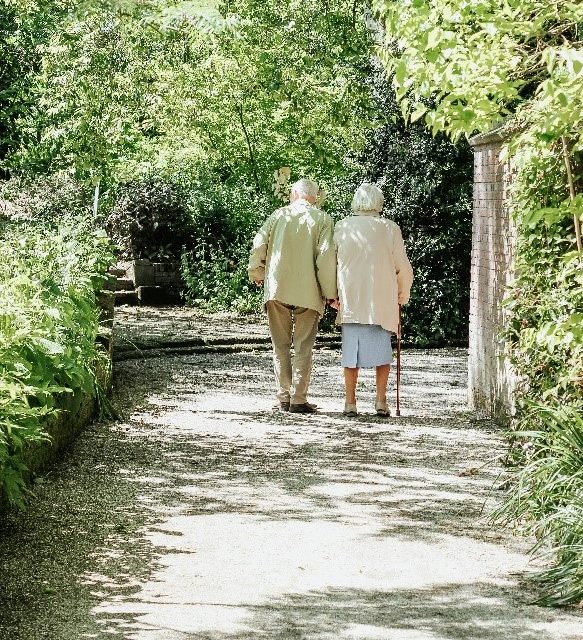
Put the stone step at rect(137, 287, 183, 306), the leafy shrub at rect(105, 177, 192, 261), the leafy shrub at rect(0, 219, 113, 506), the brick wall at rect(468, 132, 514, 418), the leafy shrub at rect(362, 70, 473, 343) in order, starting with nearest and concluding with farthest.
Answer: the leafy shrub at rect(0, 219, 113, 506)
the brick wall at rect(468, 132, 514, 418)
the leafy shrub at rect(362, 70, 473, 343)
the stone step at rect(137, 287, 183, 306)
the leafy shrub at rect(105, 177, 192, 261)

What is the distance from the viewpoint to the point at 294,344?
10336 mm

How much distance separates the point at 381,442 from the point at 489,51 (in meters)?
3.90

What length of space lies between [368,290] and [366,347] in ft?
1.50

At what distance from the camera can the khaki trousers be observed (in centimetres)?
1023

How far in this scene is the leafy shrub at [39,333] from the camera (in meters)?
5.65

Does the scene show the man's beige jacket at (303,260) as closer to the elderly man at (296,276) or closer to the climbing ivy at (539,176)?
the elderly man at (296,276)

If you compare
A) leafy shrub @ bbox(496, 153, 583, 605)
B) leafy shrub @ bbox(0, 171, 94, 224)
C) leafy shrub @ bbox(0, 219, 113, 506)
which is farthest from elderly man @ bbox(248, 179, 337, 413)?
leafy shrub @ bbox(0, 171, 94, 224)

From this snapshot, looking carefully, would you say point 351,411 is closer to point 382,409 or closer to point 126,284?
point 382,409

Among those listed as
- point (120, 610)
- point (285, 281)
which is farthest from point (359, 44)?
point (120, 610)

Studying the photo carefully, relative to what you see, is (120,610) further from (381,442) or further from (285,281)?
(285,281)

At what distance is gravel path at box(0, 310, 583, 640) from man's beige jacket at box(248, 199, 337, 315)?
996 mm

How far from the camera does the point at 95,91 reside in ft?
46.0

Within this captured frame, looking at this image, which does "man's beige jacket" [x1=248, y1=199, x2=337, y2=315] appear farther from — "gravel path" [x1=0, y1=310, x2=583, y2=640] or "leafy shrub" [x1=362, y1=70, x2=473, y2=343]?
"leafy shrub" [x1=362, y1=70, x2=473, y2=343]

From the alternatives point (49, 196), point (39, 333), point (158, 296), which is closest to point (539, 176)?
point (39, 333)
